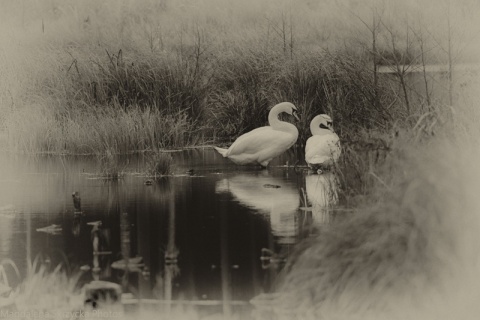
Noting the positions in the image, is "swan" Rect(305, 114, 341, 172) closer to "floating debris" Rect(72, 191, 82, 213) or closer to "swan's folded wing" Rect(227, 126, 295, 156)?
"swan's folded wing" Rect(227, 126, 295, 156)

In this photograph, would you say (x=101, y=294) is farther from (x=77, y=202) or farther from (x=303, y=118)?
(x=303, y=118)

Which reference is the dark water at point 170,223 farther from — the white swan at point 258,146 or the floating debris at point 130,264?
the white swan at point 258,146

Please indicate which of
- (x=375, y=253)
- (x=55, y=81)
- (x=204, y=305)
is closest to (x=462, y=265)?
(x=375, y=253)

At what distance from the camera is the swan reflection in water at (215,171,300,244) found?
10805 millimetres

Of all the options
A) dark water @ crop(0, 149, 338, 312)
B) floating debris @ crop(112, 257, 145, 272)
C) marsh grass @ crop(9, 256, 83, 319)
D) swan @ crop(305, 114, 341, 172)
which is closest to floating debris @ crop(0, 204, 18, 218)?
dark water @ crop(0, 149, 338, 312)

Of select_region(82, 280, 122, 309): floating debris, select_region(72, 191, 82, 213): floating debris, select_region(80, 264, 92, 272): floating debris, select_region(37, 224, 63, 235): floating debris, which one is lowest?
select_region(82, 280, 122, 309): floating debris

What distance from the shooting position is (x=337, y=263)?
7898 mm

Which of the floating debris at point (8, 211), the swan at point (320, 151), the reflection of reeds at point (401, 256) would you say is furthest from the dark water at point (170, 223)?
the reflection of reeds at point (401, 256)

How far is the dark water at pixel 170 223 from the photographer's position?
28.9 feet

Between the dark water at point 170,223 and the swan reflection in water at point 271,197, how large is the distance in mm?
12

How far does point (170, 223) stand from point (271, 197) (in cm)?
210

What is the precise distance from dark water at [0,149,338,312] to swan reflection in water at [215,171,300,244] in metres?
0.01

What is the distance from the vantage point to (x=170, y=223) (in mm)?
11336

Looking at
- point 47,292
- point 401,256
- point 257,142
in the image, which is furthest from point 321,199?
point 47,292
